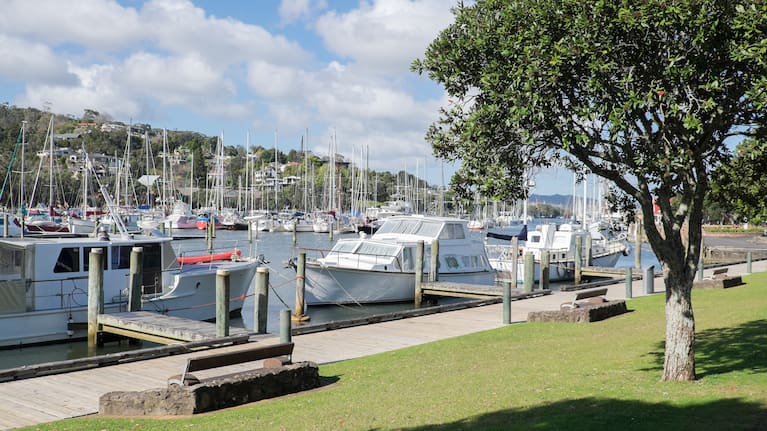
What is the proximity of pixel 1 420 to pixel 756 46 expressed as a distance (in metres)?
11.9

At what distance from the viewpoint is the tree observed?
372 inches

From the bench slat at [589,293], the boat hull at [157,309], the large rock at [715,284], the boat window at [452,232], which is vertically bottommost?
the boat hull at [157,309]

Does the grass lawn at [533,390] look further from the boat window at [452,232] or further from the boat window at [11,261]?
the boat window at [452,232]

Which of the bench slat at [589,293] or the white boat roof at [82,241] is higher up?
the white boat roof at [82,241]

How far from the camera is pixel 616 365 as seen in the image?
12.7 metres

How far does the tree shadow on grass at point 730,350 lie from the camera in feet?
38.4

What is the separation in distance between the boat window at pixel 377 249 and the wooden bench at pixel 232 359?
21578 millimetres

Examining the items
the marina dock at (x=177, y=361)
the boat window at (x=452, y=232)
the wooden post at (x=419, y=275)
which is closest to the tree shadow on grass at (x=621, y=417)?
the marina dock at (x=177, y=361)

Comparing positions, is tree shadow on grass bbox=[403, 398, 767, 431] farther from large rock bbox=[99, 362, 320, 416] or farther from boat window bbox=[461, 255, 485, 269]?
boat window bbox=[461, 255, 485, 269]

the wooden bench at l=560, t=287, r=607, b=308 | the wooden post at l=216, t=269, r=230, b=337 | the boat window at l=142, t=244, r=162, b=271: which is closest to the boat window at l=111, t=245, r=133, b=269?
the boat window at l=142, t=244, r=162, b=271

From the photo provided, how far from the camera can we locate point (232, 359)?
39.4ft

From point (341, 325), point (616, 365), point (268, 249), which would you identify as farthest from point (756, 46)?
point (268, 249)

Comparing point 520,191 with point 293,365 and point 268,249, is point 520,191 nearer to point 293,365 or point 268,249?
point 293,365

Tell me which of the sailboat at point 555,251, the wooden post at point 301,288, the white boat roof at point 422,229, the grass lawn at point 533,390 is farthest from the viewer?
the sailboat at point 555,251
